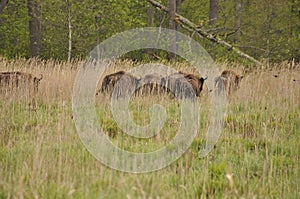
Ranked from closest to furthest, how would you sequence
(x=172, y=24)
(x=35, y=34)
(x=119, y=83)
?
(x=119, y=83) < (x=172, y=24) < (x=35, y=34)

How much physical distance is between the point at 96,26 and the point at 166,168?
37.8 feet

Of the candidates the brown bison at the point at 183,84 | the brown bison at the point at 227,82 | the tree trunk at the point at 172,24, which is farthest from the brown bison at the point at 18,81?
the tree trunk at the point at 172,24

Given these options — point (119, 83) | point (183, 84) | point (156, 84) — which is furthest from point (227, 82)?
point (119, 83)

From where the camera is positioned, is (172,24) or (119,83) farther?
(172,24)

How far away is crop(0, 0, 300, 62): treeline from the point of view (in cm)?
1371

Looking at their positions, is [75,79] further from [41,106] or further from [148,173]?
[148,173]

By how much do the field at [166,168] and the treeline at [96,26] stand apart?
6985 mm

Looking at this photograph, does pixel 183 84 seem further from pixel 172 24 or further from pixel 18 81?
pixel 172 24

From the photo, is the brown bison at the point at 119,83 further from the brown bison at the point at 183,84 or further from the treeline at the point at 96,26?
the treeline at the point at 96,26

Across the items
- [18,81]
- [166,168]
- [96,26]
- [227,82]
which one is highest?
[96,26]

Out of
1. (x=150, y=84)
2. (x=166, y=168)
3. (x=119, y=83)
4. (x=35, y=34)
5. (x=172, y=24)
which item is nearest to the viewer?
(x=166, y=168)

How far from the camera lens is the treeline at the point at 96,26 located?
13711 millimetres

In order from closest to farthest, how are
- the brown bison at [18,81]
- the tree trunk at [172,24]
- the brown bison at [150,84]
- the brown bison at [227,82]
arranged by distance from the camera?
the brown bison at [18,81]
the brown bison at [150,84]
the brown bison at [227,82]
the tree trunk at [172,24]

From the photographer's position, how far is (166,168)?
3.89m
